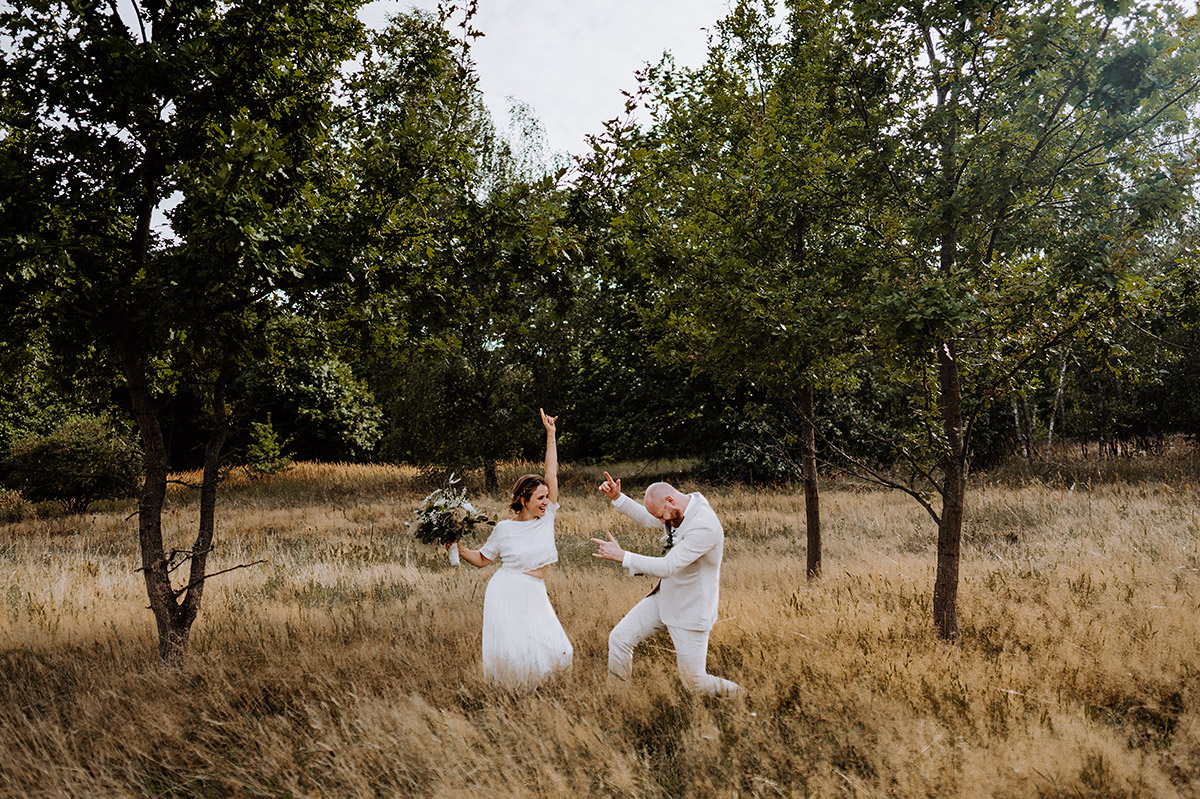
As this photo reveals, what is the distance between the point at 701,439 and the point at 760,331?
16218 mm

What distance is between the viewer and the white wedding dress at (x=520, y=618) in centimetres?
498

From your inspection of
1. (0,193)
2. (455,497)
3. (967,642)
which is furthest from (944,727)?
(0,193)

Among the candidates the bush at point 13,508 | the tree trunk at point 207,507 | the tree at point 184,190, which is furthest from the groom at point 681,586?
the bush at point 13,508

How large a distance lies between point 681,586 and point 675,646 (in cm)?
61

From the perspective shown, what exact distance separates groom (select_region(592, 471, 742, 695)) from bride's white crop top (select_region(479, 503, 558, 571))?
50 cm

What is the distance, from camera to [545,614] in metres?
5.14

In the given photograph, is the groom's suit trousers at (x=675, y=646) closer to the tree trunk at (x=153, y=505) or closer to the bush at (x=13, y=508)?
the tree trunk at (x=153, y=505)

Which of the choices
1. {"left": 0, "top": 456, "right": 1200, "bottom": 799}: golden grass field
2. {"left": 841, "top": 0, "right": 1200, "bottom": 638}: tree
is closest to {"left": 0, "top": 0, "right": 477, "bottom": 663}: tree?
{"left": 0, "top": 456, "right": 1200, "bottom": 799}: golden grass field

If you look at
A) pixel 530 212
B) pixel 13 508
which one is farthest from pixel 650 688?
pixel 13 508

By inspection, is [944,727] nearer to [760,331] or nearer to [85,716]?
[760,331]

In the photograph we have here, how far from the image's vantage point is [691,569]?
5.04m

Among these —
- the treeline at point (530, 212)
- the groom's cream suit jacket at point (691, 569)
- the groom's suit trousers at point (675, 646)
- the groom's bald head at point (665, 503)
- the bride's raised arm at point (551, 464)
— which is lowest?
the groom's suit trousers at point (675, 646)

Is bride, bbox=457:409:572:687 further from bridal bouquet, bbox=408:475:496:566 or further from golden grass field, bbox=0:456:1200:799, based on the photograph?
bridal bouquet, bbox=408:475:496:566

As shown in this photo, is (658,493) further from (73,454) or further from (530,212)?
(73,454)
